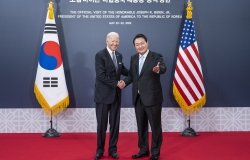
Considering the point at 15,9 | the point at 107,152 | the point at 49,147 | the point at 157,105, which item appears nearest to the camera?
the point at 157,105

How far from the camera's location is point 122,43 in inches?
244

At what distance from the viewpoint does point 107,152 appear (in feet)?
15.7

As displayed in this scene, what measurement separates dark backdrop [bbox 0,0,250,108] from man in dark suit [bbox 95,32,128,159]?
5.59ft

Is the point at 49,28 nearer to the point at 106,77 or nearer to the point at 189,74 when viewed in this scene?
the point at 106,77

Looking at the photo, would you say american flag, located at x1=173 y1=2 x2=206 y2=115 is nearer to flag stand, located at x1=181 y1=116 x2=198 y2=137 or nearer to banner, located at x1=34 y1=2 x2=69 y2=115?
flag stand, located at x1=181 y1=116 x2=198 y2=137

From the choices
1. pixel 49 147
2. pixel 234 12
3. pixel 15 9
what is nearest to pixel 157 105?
pixel 49 147

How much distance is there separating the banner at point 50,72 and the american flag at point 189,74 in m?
1.85

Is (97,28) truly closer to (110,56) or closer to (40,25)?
(40,25)

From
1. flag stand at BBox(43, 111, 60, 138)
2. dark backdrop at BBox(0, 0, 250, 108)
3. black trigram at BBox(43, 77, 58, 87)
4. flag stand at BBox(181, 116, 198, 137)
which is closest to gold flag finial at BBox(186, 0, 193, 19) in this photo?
dark backdrop at BBox(0, 0, 250, 108)

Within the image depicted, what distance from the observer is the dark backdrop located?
611 cm

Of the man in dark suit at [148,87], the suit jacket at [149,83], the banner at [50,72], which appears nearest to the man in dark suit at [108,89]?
the man in dark suit at [148,87]

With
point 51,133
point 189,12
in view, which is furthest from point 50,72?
point 189,12

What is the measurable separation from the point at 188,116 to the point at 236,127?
0.84m

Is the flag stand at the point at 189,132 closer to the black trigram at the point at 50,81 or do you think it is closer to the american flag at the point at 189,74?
the american flag at the point at 189,74
